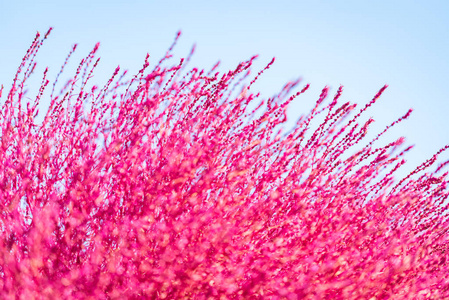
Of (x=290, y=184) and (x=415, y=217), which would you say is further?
(x=415, y=217)

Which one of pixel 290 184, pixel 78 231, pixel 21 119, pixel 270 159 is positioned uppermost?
pixel 21 119

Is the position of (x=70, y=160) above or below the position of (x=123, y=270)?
above

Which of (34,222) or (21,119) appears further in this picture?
(21,119)

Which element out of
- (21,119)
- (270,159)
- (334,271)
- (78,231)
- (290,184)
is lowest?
(334,271)

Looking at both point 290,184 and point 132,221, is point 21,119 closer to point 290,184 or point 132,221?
point 132,221

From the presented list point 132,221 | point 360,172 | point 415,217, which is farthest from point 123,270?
point 415,217

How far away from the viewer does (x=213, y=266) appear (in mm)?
2480

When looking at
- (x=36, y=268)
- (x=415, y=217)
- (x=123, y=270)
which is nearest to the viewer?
(x=36, y=268)

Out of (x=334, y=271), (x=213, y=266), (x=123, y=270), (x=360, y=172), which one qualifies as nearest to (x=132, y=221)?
(x=123, y=270)

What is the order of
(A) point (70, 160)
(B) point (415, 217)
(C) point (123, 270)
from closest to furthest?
(C) point (123, 270), (A) point (70, 160), (B) point (415, 217)

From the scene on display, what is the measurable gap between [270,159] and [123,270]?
4.22 feet

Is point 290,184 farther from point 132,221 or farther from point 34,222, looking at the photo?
point 34,222

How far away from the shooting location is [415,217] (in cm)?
307

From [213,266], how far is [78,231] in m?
0.95
